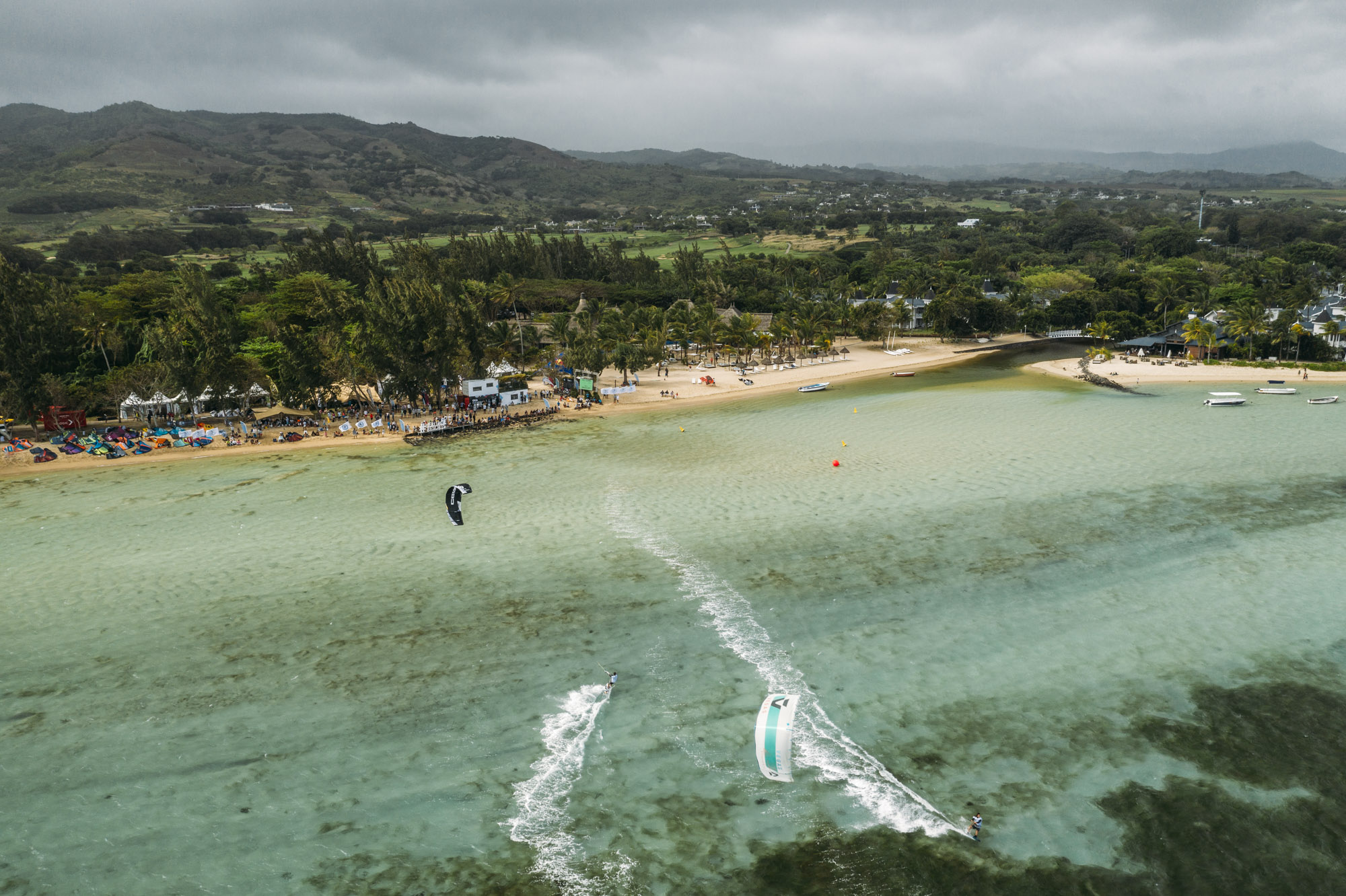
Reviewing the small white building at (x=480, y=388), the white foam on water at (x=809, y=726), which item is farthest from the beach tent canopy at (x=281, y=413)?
the white foam on water at (x=809, y=726)

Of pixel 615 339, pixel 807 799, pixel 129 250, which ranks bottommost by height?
pixel 807 799

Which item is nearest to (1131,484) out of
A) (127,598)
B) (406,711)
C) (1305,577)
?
(1305,577)

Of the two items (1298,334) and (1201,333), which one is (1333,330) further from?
(1201,333)

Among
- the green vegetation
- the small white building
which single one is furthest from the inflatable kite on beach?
the small white building

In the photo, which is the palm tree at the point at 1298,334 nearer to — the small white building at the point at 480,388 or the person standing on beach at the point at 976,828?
the small white building at the point at 480,388

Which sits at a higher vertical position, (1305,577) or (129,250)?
(129,250)

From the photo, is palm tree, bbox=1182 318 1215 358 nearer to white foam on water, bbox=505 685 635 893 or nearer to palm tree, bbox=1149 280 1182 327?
palm tree, bbox=1149 280 1182 327

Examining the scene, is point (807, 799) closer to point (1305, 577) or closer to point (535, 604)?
point (535, 604)

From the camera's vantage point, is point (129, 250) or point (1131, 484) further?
point (129, 250)
